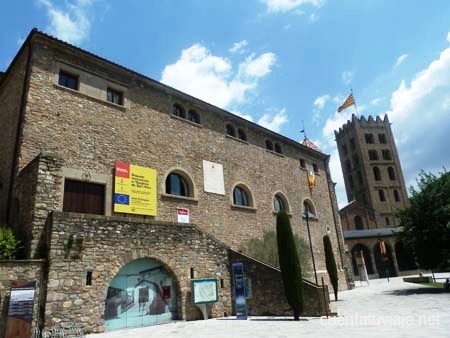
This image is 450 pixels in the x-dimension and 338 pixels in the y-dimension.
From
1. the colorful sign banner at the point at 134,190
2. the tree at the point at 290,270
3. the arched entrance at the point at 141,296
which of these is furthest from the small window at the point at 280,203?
the arched entrance at the point at 141,296

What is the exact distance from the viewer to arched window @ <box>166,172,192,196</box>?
15.0 metres

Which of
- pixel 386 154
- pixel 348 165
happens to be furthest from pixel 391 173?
pixel 348 165

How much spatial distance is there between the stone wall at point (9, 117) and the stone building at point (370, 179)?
38311mm

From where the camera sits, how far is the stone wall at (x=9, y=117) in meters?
11.6

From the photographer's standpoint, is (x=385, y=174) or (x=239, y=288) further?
(x=385, y=174)

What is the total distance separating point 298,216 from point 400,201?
1549 inches

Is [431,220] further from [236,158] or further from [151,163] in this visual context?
[151,163]

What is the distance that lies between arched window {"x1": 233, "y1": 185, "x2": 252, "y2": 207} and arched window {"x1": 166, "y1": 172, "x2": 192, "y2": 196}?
11.2ft

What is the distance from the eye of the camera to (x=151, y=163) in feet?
47.1

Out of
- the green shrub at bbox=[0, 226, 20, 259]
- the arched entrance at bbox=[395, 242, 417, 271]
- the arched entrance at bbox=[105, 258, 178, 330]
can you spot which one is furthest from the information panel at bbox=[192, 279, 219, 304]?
the arched entrance at bbox=[395, 242, 417, 271]

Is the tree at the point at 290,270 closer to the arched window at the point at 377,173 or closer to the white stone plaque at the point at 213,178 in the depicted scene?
the white stone plaque at the point at 213,178

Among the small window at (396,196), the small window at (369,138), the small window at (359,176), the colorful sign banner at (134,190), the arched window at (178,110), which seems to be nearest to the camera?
the colorful sign banner at (134,190)

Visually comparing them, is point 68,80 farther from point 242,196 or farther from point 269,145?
point 269,145

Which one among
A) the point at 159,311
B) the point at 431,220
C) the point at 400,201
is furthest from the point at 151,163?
the point at 400,201
